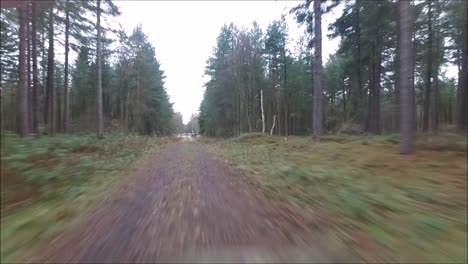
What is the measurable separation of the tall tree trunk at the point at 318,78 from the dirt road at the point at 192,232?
34.5 feet

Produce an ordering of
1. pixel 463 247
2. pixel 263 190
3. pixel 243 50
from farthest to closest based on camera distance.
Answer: pixel 243 50, pixel 263 190, pixel 463 247

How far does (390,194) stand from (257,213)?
2.43 metres

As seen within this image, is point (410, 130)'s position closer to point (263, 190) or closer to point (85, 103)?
point (263, 190)

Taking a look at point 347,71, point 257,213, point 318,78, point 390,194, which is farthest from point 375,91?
point 257,213

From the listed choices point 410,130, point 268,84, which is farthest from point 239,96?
point 410,130

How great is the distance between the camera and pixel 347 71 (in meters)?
30.1

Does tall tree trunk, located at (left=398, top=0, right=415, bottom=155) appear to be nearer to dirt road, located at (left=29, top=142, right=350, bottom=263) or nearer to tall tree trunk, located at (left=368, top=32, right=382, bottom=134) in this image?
dirt road, located at (left=29, top=142, right=350, bottom=263)

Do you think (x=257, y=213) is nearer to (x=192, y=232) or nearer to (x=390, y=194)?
(x=192, y=232)

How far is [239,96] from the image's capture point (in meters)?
44.1

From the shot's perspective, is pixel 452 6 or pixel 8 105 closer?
pixel 452 6

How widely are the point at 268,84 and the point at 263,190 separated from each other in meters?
39.2

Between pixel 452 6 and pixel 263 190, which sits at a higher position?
pixel 452 6

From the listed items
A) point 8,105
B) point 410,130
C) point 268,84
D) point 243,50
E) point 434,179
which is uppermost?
point 243,50

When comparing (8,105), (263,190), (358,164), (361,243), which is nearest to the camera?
(361,243)
